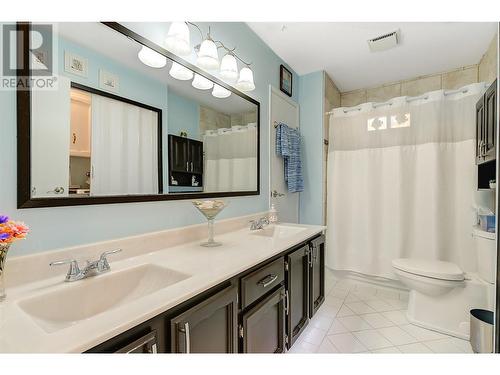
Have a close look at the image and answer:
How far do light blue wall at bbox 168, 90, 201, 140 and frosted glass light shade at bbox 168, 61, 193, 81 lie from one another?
0.32 ft

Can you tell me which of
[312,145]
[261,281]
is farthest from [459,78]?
[261,281]

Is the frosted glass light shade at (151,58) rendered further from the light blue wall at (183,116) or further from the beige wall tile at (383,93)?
the beige wall tile at (383,93)

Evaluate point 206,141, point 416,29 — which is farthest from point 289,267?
point 416,29

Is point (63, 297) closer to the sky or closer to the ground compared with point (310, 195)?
closer to the ground

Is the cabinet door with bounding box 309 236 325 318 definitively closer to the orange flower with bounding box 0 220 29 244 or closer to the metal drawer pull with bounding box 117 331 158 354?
the metal drawer pull with bounding box 117 331 158 354

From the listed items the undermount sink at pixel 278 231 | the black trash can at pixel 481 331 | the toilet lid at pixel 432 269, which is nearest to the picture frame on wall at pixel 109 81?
the undermount sink at pixel 278 231

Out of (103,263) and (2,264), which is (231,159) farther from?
(2,264)

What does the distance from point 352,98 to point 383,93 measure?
0.35 m

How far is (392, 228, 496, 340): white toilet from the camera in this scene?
1.69 m

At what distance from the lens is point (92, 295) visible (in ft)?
2.78

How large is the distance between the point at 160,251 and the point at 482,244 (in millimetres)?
2099

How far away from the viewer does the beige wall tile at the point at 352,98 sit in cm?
304
